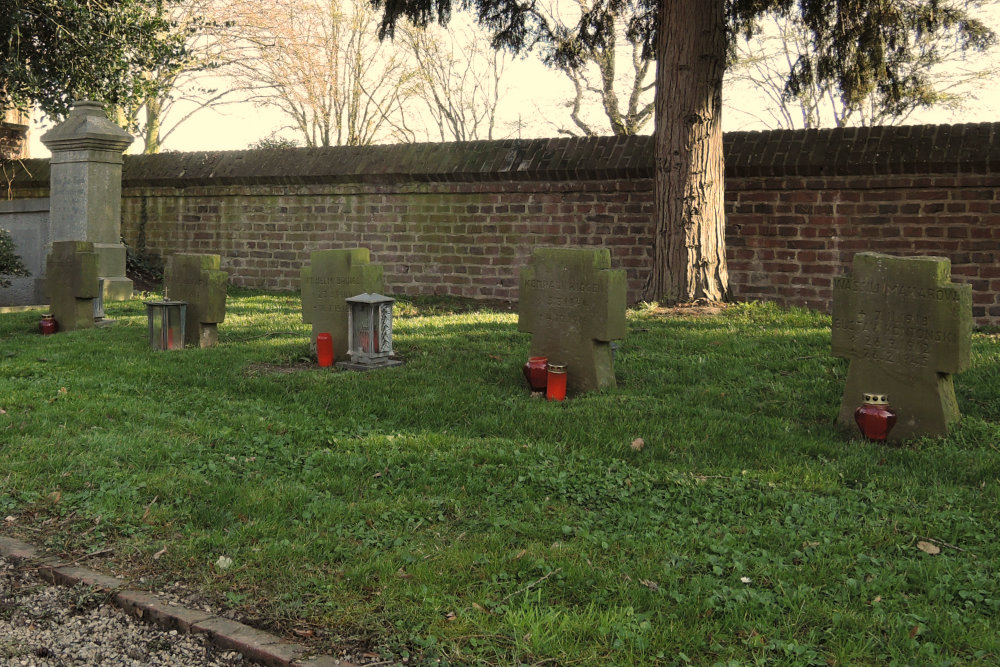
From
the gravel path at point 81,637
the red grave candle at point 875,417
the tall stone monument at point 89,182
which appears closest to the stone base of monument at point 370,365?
the red grave candle at point 875,417

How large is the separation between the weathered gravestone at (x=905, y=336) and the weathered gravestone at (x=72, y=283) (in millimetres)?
8428

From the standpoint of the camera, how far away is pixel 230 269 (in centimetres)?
1584

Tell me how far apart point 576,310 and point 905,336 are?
2.39 m

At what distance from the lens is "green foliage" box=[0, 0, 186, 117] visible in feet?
49.8

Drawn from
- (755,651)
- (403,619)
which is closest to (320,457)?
(403,619)

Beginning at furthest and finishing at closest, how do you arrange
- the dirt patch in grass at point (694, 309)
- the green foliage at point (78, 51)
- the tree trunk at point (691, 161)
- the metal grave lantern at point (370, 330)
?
the green foliage at point (78, 51) → the tree trunk at point (691, 161) → the dirt patch in grass at point (694, 309) → the metal grave lantern at point (370, 330)

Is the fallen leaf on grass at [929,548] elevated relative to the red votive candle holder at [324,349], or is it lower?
lower

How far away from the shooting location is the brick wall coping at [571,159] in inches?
426

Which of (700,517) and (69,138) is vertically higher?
(69,138)

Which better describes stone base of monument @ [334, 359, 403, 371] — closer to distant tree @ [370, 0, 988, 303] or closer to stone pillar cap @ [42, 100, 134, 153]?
distant tree @ [370, 0, 988, 303]

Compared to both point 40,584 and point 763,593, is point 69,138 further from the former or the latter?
point 763,593

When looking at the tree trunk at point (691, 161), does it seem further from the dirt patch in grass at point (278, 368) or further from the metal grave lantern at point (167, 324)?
the metal grave lantern at point (167, 324)

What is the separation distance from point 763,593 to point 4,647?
9.27ft

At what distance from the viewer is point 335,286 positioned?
8.95 meters
